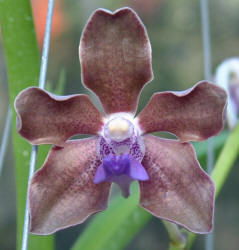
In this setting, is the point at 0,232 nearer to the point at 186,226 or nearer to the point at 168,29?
the point at 168,29

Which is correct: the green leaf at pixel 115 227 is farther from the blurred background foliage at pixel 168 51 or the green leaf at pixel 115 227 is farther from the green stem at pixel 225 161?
the blurred background foliage at pixel 168 51

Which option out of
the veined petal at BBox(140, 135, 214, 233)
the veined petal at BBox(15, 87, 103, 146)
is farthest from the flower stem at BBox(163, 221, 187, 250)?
the veined petal at BBox(15, 87, 103, 146)

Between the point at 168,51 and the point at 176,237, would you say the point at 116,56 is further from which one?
the point at 168,51

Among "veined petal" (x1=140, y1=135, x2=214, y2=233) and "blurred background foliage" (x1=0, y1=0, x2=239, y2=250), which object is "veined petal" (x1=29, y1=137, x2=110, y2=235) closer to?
"veined petal" (x1=140, y1=135, x2=214, y2=233)

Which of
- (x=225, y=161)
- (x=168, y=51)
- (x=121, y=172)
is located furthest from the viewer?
(x=168, y=51)

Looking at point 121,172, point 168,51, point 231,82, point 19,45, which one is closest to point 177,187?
point 121,172
